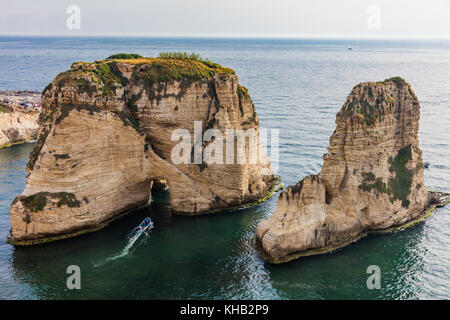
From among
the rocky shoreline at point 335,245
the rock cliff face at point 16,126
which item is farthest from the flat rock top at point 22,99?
the rocky shoreline at point 335,245

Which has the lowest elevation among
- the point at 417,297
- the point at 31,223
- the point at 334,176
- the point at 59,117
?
the point at 417,297

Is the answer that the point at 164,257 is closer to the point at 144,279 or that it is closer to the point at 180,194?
the point at 144,279

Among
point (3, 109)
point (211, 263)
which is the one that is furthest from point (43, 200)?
point (3, 109)

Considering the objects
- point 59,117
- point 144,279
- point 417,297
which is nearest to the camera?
point 417,297

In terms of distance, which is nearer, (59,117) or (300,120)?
(59,117)

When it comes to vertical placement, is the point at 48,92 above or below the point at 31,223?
above

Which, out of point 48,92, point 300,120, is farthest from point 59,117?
point 300,120

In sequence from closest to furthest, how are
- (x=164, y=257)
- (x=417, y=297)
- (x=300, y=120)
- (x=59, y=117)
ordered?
1. (x=417, y=297)
2. (x=164, y=257)
3. (x=59, y=117)
4. (x=300, y=120)
